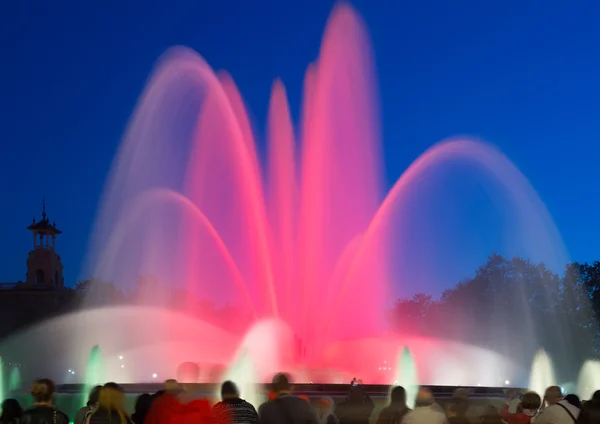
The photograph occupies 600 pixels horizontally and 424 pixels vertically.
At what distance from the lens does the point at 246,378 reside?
21.9 metres

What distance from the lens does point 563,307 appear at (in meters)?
61.6

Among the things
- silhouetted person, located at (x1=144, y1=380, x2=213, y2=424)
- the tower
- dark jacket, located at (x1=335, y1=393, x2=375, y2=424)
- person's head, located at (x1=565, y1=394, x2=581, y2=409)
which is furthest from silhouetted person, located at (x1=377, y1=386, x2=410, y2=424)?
the tower

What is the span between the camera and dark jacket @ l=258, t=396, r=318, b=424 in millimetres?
8242

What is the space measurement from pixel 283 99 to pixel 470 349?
50.2 ft

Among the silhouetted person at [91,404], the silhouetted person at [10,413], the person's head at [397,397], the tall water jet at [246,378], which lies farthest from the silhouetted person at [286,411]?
the tall water jet at [246,378]

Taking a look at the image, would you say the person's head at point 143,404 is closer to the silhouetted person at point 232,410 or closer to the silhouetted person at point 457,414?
the silhouetted person at point 232,410

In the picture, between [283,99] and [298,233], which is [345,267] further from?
[283,99]

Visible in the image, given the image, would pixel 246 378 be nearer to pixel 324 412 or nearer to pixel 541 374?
pixel 324 412

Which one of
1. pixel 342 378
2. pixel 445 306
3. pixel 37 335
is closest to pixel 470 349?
pixel 342 378

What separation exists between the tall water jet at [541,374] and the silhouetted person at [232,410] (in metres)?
23.0

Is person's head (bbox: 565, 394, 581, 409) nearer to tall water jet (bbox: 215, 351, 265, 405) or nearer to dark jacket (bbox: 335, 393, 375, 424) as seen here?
dark jacket (bbox: 335, 393, 375, 424)

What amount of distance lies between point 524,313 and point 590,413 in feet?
184

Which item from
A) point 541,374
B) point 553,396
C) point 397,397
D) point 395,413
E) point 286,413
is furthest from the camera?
point 541,374

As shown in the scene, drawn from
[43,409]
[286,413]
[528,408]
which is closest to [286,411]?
[286,413]
